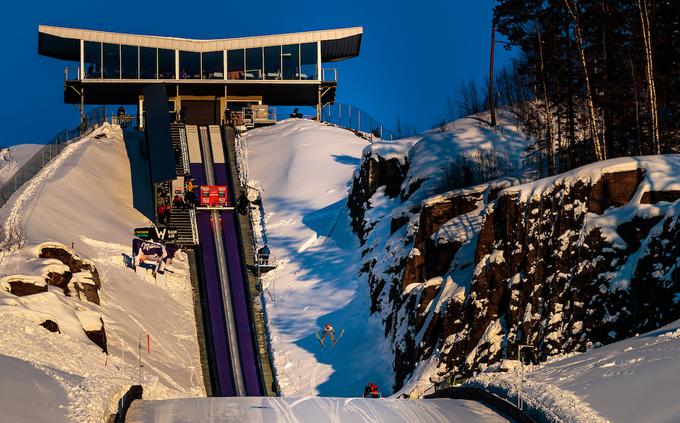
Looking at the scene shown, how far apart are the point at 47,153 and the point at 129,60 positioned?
1572 centimetres

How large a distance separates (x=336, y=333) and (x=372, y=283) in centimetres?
271

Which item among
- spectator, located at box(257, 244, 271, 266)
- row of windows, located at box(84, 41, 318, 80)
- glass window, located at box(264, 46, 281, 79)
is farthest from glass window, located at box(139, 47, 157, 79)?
spectator, located at box(257, 244, 271, 266)

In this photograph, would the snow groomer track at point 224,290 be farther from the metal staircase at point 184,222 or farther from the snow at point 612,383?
the snow at point 612,383

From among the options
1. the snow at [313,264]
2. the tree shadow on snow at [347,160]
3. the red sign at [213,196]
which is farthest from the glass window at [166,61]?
the red sign at [213,196]

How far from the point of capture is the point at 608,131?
49906mm

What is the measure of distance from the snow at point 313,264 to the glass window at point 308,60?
499cm

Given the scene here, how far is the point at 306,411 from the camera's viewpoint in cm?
2719

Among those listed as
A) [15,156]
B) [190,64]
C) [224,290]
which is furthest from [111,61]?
[224,290]

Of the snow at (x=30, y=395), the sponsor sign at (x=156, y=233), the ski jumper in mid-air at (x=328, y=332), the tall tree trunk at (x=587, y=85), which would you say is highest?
the tall tree trunk at (x=587, y=85)

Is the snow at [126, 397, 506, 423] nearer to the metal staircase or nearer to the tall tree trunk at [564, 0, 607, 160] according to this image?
the tall tree trunk at [564, 0, 607, 160]

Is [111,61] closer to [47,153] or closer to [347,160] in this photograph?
[47,153]

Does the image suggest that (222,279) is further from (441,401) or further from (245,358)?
(441,401)

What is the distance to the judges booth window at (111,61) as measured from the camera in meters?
81.7

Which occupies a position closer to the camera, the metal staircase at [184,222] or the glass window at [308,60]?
the metal staircase at [184,222]
